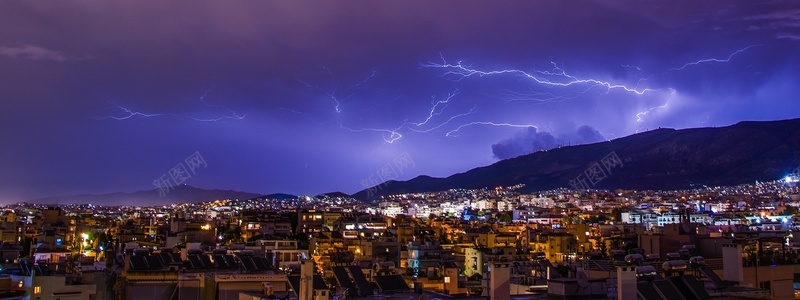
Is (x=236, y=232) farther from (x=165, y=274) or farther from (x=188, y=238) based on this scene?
(x=165, y=274)

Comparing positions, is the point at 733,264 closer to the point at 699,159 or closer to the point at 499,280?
the point at 499,280

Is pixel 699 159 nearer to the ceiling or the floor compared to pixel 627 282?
nearer to the ceiling

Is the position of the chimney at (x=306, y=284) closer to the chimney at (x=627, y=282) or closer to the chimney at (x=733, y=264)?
the chimney at (x=627, y=282)

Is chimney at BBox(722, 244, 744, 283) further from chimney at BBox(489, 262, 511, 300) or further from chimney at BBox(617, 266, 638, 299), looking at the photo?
chimney at BBox(489, 262, 511, 300)

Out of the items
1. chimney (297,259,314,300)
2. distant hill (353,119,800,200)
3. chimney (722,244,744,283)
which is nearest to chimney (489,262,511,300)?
chimney (297,259,314,300)

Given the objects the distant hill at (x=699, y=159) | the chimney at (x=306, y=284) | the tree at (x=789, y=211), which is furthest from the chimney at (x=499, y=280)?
the distant hill at (x=699, y=159)

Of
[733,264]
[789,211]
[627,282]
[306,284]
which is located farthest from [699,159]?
[306,284]

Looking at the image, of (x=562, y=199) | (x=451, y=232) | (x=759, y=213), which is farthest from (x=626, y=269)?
(x=562, y=199)

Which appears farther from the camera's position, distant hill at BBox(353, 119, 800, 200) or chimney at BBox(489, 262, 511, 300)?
distant hill at BBox(353, 119, 800, 200)
